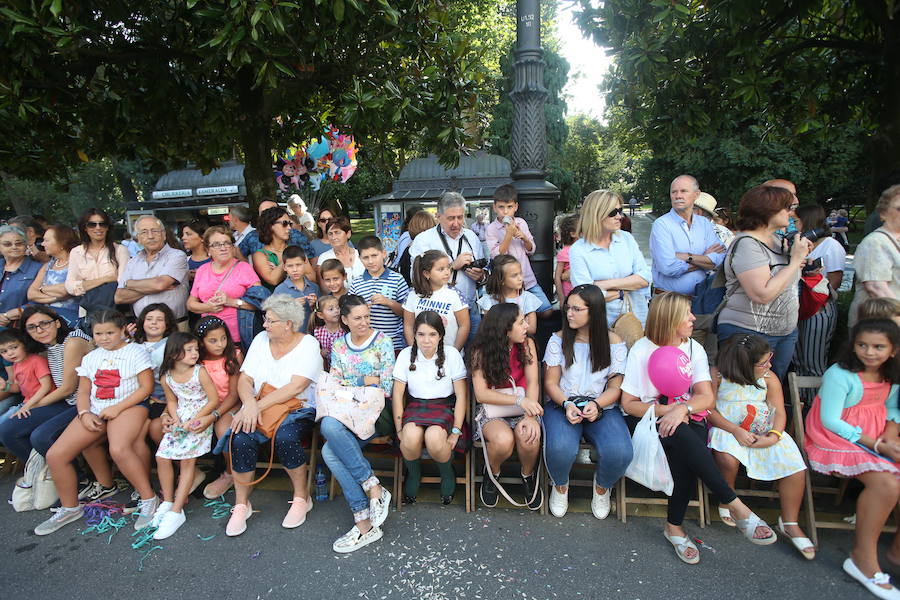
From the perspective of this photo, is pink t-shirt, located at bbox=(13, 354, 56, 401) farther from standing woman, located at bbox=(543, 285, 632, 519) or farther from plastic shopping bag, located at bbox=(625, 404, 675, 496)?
plastic shopping bag, located at bbox=(625, 404, 675, 496)

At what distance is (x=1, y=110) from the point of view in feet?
13.1

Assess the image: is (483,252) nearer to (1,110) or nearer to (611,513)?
(611,513)

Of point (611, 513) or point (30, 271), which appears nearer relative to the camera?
point (611, 513)

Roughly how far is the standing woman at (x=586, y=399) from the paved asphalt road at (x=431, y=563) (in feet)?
0.97

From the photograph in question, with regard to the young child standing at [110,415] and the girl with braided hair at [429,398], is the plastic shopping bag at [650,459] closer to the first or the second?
the girl with braided hair at [429,398]

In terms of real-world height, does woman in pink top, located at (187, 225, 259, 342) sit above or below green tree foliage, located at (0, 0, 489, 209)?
below

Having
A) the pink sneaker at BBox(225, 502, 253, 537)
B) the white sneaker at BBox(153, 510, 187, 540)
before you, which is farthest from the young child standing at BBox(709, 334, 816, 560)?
the white sneaker at BBox(153, 510, 187, 540)

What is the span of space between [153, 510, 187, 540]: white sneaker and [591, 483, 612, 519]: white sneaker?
2.76m

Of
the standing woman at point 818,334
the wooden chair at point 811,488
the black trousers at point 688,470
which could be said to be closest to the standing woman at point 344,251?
the black trousers at point 688,470

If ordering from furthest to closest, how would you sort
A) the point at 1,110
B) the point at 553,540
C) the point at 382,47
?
the point at 382,47, the point at 1,110, the point at 553,540

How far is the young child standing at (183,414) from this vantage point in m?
3.37

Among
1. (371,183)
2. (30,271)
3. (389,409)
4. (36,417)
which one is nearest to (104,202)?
(371,183)

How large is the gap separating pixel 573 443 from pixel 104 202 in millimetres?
27501

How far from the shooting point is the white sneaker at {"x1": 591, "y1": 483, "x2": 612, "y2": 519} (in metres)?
3.15
